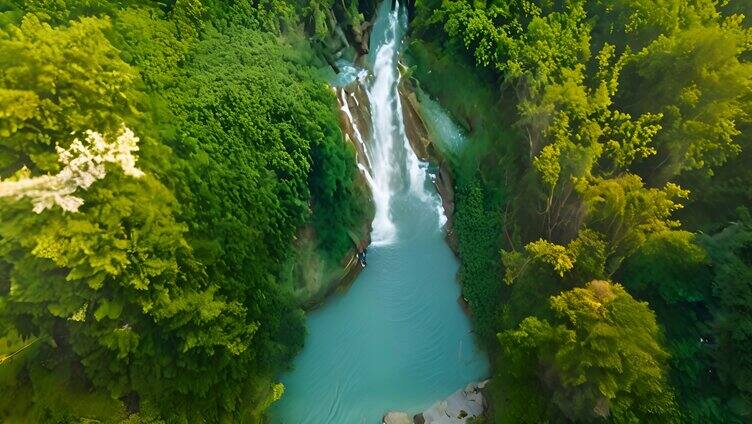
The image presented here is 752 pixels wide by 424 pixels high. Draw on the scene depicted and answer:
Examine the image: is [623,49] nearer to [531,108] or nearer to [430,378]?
[531,108]

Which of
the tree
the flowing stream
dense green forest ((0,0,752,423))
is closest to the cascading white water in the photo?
the flowing stream

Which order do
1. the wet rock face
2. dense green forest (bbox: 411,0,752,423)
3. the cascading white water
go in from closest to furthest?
dense green forest (bbox: 411,0,752,423)
the wet rock face
the cascading white water

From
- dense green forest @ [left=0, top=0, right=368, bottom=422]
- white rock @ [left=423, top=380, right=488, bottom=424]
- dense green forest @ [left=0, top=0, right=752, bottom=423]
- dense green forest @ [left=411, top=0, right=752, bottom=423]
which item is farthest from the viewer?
white rock @ [left=423, top=380, right=488, bottom=424]

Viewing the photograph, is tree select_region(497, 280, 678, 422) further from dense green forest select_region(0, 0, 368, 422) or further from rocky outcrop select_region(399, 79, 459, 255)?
rocky outcrop select_region(399, 79, 459, 255)

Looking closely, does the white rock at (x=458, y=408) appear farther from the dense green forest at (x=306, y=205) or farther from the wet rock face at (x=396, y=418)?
the dense green forest at (x=306, y=205)

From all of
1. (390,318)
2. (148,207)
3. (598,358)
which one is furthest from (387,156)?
(598,358)

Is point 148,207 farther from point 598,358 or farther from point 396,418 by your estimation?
point 598,358

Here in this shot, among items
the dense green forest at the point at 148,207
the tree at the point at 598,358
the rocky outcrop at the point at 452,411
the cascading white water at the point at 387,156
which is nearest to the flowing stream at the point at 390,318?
the cascading white water at the point at 387,156
